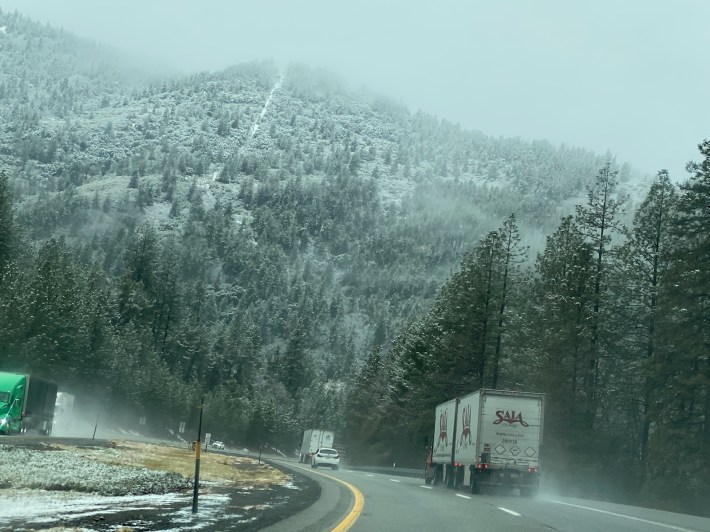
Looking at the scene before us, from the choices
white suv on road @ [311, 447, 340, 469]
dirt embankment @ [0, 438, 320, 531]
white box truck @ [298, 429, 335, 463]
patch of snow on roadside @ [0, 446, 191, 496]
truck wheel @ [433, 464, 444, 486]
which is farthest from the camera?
white box truck @ [298, 429, 335, 463]

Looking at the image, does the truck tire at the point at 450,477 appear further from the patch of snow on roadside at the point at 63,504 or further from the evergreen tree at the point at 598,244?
the patch of snow on roadside at the point at 63,504

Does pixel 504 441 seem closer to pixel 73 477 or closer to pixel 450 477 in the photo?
pixel 450 477

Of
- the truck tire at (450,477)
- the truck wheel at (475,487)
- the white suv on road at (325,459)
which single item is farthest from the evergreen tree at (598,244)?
the white suv on road at (325,459)

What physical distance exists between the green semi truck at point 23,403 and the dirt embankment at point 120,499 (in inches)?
752

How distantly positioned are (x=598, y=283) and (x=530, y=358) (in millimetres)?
8134

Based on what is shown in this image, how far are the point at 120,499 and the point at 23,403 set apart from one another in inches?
1297

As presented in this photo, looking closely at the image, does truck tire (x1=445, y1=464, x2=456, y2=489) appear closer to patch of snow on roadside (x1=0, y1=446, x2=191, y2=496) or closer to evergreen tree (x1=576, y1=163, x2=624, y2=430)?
patch of snow on roadside (x1=0, y1=446, x2=191, y2=496)

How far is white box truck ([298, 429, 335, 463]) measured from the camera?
8375cm

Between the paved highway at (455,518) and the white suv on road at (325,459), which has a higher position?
the paved highway at (455,518)

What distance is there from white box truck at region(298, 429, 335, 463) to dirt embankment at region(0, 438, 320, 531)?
57.7 meters

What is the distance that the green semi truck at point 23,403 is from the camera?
4434 centimetres

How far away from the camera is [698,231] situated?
3909 cm

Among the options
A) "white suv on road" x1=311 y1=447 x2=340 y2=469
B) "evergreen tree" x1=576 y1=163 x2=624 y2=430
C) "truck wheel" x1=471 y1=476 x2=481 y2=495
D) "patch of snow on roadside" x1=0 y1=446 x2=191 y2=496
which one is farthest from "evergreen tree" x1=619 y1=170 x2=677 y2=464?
"patch of snow on roadside" x1=0 y1=446 x2=191 y2=496

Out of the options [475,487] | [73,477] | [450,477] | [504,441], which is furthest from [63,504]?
[450,477]
